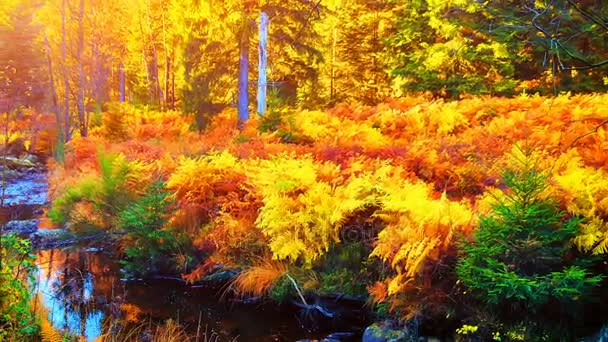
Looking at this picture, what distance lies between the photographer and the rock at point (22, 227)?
1072cm

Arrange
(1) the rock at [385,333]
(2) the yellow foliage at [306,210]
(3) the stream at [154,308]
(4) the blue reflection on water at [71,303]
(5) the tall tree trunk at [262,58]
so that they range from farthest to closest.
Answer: (5) the tall tree trunk at [262,58]
(2) the yellow foliage at [306,210]
(3) the stream at [154,308]
(4) the blue reflection on water at [71,303]
(1) the rock at [385,333]

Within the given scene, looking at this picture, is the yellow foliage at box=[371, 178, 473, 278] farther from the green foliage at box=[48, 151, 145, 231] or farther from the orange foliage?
the green foliage at box=[48, 151, 145, 231]

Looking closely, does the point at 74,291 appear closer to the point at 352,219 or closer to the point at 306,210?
the point at 306,210

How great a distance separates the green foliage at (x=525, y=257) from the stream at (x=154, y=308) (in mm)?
1943

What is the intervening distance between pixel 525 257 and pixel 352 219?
8.79 feet

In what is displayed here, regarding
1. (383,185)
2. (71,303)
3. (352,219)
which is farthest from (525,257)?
(71,303)

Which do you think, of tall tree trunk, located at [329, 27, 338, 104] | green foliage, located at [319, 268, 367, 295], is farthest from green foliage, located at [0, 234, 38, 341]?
tall tree trunk, located at [329, 27, 338, 104]

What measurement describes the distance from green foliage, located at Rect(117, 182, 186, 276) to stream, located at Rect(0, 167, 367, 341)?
0.99 feet

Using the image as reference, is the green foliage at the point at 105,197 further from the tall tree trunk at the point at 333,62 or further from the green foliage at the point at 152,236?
the tall tree trunk at the point at 333,62

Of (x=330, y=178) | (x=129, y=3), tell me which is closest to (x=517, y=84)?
(x=330, y=178)

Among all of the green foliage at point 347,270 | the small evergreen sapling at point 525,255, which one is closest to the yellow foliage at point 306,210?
the green foliage at point 347,270

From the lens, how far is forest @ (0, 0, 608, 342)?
16.6 feet

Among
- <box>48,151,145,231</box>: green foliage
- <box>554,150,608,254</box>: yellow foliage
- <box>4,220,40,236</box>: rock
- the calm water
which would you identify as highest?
<box>554,150,608,254</box>: yellow foliage

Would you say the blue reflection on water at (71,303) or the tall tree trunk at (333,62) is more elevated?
the tall tree trunk at (333,62)
